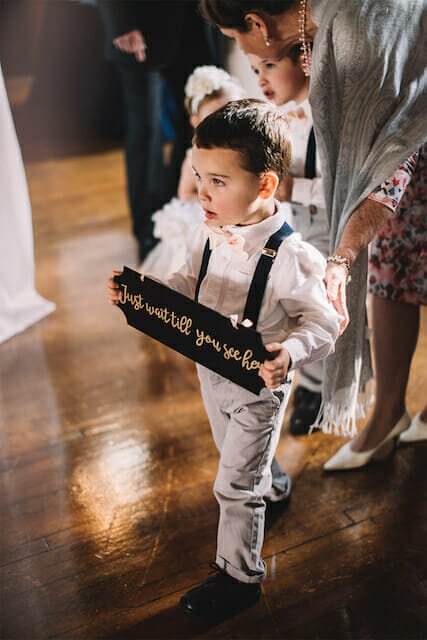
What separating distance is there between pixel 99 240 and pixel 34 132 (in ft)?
5.28

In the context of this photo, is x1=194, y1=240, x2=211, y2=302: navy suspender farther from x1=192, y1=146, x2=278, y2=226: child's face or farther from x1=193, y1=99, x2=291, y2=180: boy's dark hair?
x1=193, y1=99, x2=291, y2=180: boy's dark hair

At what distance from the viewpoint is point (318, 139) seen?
5.03ft

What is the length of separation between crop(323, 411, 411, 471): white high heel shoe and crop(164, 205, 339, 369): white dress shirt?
0.68 meters

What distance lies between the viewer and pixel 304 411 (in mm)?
2146

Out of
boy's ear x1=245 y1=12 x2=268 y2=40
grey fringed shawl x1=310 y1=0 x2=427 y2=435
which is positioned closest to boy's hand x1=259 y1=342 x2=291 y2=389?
grey fringed shawl x1=310 y1=0 x2=427 y2=435

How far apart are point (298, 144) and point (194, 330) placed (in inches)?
29.0

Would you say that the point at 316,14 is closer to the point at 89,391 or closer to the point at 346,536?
the point at 346,536

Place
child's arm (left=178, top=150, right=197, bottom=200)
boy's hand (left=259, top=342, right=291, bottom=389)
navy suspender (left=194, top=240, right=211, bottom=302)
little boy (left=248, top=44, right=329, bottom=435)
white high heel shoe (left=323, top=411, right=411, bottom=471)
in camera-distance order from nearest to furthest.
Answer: boy's hand (left=259, top=342, right=291, bottom=389) → navy suspender (left=194, top=240, right=211, bottom=302) → little boy (left=248, top=44, right=329, bottom=435) → white high heel shoe (left=323, top=411, right=411, bottom=471) → child's arm (left=178, top=150, right=197, bottom=200)

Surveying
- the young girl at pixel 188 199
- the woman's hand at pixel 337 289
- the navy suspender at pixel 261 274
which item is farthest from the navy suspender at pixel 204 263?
the young girl at pixel 188 199

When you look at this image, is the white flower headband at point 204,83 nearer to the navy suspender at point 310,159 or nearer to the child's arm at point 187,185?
the child's arm at point 187,185

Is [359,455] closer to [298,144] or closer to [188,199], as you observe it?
[298,144]

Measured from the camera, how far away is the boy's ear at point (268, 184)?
4.35ft

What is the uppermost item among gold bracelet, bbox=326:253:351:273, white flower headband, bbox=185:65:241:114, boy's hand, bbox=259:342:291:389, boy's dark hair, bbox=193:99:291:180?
boy's dark hair, bbox=193:99:291:180

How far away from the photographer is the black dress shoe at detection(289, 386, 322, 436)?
6.96ft
